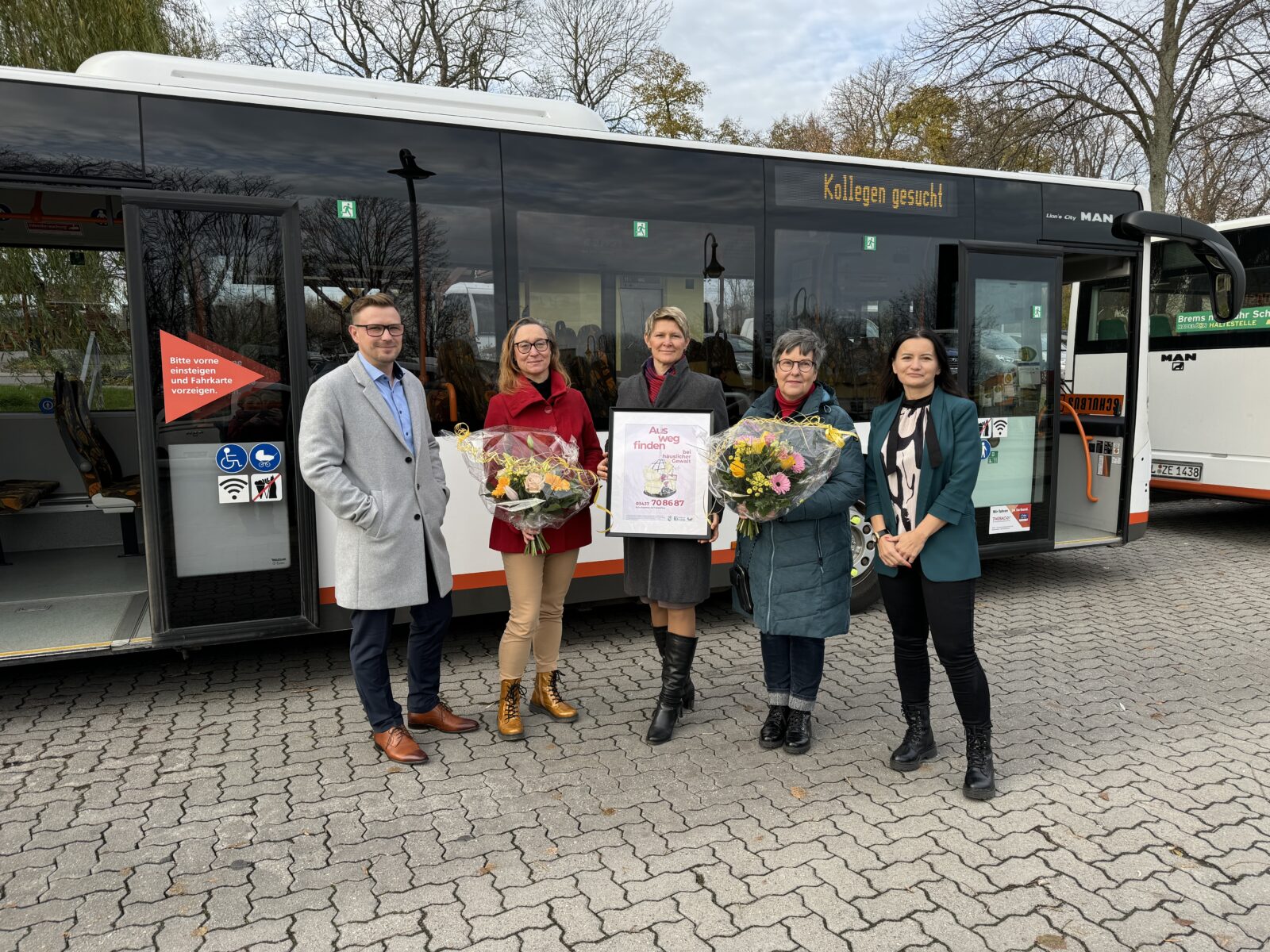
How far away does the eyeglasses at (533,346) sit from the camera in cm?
392

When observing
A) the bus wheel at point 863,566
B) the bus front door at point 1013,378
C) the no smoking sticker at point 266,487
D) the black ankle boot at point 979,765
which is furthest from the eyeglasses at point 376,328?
the bus front door at point 1013,378

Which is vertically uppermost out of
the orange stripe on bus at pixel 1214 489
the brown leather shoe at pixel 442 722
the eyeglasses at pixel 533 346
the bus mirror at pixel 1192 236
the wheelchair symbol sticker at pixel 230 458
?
the bus mirror at pixel 1192 236

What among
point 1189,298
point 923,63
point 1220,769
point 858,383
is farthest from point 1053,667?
point 923,63

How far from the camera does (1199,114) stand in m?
16.4

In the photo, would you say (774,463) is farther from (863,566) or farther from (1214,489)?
(1214,489)

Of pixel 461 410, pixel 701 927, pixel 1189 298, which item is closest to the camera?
pixel 701 927

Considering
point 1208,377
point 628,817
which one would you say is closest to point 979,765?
point 628,817

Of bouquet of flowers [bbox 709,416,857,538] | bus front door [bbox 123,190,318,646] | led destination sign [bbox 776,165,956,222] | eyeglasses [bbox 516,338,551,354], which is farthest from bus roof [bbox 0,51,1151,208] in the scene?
bouquet of flowers [bbox 709,416,857,538]

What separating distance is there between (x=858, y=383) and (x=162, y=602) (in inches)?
177

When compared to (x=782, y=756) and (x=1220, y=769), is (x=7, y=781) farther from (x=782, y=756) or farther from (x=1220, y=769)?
(x=1220, y=769)

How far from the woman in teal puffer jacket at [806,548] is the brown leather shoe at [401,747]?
64.7 inches

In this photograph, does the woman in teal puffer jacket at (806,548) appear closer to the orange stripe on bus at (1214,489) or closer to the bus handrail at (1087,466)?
the bus handrail at (1087,466)

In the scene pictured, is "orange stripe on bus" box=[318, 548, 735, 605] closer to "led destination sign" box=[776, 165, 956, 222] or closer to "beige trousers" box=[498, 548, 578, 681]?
"beige trousers" box=[498, 548, 578, 681]

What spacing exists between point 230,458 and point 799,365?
2.96m
